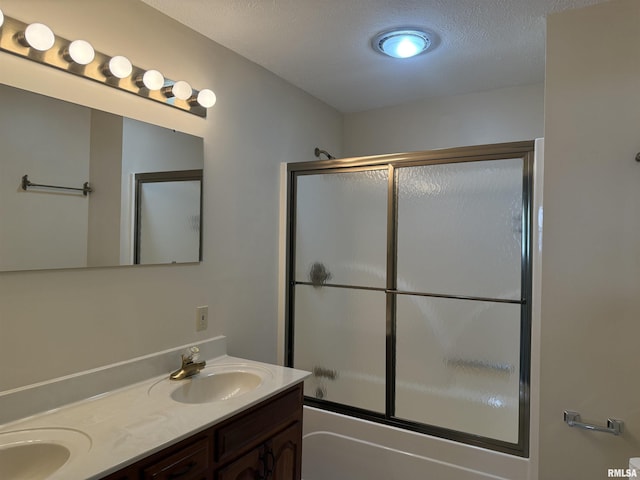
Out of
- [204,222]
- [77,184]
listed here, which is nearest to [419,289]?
[204,222]

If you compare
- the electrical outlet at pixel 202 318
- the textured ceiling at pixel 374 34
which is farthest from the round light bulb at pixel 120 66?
the electrical outlet at pixel 202 318

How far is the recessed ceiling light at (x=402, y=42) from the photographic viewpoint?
1.93 m

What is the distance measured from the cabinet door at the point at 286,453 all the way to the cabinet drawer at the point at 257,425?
4 cm

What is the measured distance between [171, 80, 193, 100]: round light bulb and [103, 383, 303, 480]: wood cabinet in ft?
4.62

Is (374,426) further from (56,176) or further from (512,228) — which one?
(56,176)

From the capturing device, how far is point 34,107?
1.35 meters

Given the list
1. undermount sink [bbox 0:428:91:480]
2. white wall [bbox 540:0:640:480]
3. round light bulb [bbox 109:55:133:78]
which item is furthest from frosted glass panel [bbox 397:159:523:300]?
undermount sink [bbox 0:428:91:480]

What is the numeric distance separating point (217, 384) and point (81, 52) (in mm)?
1470

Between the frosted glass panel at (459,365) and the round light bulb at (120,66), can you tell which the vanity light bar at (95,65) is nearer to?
the round light bulb at (120,66)

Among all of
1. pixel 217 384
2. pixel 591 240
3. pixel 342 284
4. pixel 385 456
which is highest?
pixel 591 240

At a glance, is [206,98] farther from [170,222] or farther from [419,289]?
[419,289]

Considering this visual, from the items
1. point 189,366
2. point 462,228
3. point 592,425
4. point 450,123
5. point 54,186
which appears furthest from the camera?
point 450,123

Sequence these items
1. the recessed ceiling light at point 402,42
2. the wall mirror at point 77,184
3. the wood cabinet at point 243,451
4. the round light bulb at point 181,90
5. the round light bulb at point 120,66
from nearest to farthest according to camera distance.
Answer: the wood cabinet at point 243,451 < the wall mirror at point 77,184 < the round light bulb at point 120,66 < the round light bulb at point 181,90 < the recessed ceiling light at point 402,42

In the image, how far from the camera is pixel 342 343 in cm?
250
